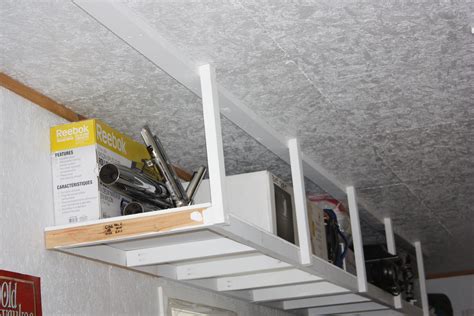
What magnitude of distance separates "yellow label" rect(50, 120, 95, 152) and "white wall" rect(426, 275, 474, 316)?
619 centimetres

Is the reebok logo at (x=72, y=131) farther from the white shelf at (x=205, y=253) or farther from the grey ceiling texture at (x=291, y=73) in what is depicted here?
the white shelf at (x=205, y=253)

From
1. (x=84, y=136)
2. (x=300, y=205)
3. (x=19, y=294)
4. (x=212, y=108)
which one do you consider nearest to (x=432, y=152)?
(x=300, y=205)

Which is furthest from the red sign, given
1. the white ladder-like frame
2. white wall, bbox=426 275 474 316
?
white wall, bbox=426 275 474 316

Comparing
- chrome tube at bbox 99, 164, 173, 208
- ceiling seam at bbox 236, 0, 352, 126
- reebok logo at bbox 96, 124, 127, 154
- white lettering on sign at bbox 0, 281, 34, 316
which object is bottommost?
white lettering on sign at bbox 0, 281, 34, 316

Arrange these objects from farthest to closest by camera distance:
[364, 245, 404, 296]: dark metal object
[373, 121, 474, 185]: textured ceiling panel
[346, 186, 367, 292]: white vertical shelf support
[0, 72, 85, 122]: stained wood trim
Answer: [364, 245, 404, 296]: dark metal object → [346, 186, 367, 292]: white vertical shelf support → [373, 121, 474, 185]: textured ceiling panel → [0, 72, 85, 122]: stained wood trim

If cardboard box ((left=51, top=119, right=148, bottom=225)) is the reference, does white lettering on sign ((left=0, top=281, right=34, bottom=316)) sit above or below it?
below

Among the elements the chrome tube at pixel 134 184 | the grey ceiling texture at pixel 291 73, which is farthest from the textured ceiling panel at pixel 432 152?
the chrome tube at pixel 134 184

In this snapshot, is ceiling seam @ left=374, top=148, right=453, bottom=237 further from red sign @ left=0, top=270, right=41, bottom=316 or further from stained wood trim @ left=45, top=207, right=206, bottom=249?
red sign @ left=0, top=270, right=41, bottom=316

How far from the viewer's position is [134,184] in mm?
2977

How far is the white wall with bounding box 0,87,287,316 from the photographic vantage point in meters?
2.75

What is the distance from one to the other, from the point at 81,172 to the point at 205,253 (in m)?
0.64

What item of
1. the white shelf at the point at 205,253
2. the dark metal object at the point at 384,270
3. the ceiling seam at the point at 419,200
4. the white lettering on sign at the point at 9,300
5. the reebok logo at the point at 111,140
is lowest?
the white lettering on sign at the point at 9,300

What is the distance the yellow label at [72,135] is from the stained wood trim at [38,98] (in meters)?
0.10

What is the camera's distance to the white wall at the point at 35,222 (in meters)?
2.75
